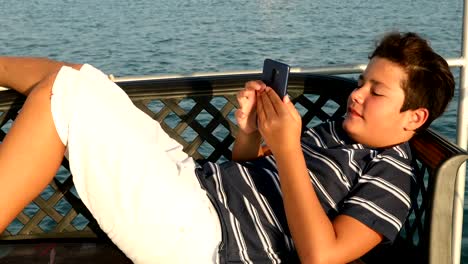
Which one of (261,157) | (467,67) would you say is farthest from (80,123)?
(467,67)

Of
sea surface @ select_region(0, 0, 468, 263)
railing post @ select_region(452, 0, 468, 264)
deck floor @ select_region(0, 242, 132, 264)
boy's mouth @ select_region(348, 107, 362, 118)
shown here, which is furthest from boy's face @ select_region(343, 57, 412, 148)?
sea surface @ select_region(0, 0, 468, 263)

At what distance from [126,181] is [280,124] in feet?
1.43

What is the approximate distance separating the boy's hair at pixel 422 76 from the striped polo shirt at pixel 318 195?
0.45 ft

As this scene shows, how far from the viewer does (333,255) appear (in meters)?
1.66

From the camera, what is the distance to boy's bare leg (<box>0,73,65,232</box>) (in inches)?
65.6

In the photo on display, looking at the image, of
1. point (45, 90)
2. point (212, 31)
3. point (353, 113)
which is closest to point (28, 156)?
point (45, 90)

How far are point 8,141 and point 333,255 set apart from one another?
2.90 feet

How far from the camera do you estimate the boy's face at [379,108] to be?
187cm

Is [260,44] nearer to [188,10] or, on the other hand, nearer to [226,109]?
[188,10]

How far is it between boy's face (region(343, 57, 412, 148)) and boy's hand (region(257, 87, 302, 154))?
245 millimetres

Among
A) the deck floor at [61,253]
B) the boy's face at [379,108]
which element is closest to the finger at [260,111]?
the boy's face at [379,108]

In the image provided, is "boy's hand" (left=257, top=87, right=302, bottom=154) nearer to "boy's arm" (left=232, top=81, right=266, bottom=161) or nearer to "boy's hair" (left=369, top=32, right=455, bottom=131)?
"boy's arm" (left=232, top=81, right=266, bottom=161)

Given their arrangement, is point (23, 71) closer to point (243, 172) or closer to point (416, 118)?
point (243, 172)

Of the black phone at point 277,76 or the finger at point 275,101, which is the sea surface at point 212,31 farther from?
the finger at point 275,101
